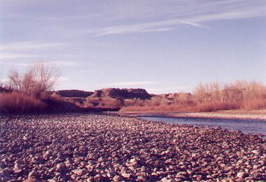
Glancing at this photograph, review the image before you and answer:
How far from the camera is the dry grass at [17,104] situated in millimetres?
30622

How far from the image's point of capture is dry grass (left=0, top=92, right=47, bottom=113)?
30622 millimetres

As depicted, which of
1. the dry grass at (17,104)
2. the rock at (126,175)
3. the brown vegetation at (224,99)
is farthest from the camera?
the brown vegetation at (224,99)

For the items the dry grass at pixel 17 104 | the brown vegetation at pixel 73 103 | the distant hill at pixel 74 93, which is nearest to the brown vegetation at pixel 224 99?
the brown vegetation at pixel 73 103

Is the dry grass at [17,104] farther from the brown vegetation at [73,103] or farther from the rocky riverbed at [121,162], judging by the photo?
the rocky riverbed at [121,162]

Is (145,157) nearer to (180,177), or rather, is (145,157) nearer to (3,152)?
(180,177)

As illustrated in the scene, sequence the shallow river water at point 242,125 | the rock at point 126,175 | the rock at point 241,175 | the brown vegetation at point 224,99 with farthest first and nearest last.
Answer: the brown vegetation at point 224,99 < the shallow river water at point 242,125 < the rock at point 241,175 < the rock at point 126,175

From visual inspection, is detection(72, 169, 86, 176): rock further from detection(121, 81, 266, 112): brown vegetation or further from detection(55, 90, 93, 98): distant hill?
detection(55, 90, 93, 98): distant hill

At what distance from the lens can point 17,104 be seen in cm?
3191

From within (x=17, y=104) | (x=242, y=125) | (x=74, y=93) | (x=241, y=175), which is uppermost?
(x=74, y=93)

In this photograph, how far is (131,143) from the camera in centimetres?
1095

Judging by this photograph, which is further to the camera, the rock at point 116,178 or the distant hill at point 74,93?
the distant hill at point 74,93

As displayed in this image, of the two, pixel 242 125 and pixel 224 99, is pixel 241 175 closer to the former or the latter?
pixel 242 125

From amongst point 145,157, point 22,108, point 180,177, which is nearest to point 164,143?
point 145,157

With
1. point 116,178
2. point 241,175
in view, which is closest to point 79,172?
point 116,178
